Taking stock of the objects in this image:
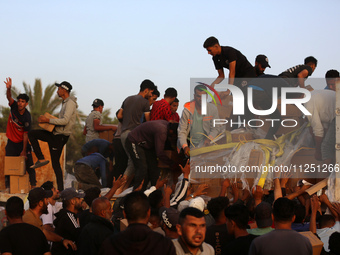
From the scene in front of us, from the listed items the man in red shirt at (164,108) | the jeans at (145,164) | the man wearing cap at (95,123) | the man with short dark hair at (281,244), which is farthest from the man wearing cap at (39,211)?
the man wearing cap at (95,123)

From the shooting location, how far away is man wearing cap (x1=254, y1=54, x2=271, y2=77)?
31.1ft

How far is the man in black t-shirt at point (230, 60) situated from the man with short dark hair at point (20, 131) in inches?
149

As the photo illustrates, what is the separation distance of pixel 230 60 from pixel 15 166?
4529 millimetres

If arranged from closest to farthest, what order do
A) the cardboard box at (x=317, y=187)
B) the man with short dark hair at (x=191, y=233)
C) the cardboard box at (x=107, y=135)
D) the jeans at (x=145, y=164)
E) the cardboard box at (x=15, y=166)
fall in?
1. the man with short dark hair at (x=191, y=233)
2. the cardboard box at (x=317, y=187)
3. the jeans at (x=145, y=164)
4. the cardboard box at (x=15, y=166)
5. the cardboard box at (x=107, y=135)

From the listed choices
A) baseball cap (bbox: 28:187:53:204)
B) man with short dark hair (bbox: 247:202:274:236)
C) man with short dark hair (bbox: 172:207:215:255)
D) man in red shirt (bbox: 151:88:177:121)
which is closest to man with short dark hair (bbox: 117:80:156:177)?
man in red shirt (bbox: 151:88:177:121)

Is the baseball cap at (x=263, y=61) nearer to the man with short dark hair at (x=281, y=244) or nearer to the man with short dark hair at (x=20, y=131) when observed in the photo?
the man with short dark hair at (x=20, y=131)

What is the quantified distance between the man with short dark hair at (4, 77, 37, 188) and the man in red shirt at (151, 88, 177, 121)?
9.16 feet

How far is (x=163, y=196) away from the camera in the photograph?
7.09 metres

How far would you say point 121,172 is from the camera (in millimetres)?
10094

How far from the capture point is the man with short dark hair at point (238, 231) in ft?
16.5

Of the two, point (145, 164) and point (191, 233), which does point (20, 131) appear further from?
point (191, 233)

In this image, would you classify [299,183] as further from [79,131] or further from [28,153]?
[79,131]

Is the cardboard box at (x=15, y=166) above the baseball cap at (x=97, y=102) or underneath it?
underneath

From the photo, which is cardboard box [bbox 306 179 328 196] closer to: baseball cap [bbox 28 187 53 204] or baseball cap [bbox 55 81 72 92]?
baseball cap [bbox 28 187 53 204]
